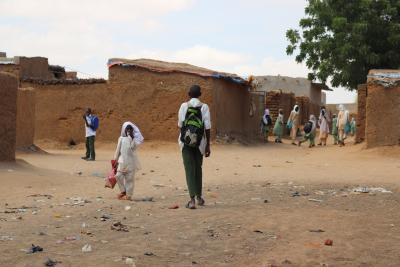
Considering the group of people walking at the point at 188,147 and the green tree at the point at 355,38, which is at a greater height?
the green tree at the point at 355,38

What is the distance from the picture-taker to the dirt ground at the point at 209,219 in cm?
518

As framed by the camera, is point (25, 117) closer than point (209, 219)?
No

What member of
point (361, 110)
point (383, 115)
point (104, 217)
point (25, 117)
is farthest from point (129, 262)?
point (361, 110)

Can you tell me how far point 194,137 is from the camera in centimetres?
794

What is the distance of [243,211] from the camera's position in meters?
7.45

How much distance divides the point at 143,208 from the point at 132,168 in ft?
3.99

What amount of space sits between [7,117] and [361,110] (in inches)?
447

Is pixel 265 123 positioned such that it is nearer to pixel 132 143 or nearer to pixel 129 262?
pixel 132 143

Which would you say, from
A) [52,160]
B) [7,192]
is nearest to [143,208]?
[7,192]

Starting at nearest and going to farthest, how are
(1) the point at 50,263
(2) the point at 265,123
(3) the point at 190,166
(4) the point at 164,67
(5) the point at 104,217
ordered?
1. (1) the point at 50,263
2. (5) the point at 104,217
3. (3) the point at 190,166
4. (4) the point at 164,67
5. (2) the point at 265,123

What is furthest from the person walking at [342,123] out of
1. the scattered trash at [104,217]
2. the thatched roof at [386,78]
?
the scattered trash at [104,217]

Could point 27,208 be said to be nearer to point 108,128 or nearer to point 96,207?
→ point 96,207

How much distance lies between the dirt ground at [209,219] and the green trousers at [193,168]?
0.92 feet

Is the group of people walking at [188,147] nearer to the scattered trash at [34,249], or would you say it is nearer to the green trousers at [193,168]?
the green trousers at [193,168]
